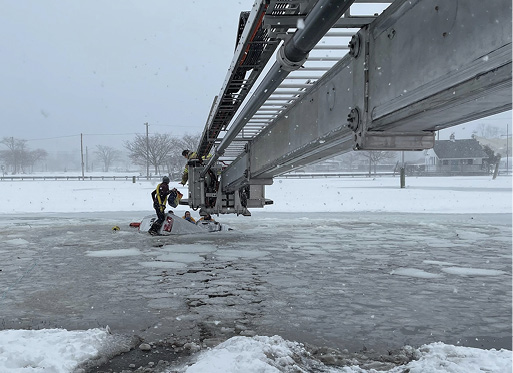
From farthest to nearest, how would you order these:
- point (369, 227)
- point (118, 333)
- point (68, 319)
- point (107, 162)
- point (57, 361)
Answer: point (107, 162) → point (369, 227) → point (68, 319) → point (118, 333) → point (57, 361)

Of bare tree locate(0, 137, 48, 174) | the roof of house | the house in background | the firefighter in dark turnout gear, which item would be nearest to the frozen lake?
the firefighter in dark turnout gear

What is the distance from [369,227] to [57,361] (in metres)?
10.1

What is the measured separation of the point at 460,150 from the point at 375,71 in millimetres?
74662

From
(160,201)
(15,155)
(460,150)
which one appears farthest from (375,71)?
(15,155)

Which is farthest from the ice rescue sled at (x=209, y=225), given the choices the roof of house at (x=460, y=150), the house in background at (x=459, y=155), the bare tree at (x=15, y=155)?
the bare tree at (x=15, y=155)

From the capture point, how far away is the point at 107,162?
132125 millimetres

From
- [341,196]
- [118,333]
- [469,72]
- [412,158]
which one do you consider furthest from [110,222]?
[412,158]

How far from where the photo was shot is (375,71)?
4090mm

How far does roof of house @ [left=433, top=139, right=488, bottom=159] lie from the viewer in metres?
70.0

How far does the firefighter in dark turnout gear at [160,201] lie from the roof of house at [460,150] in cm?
6706

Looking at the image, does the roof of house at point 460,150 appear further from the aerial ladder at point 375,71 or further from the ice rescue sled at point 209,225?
the aerial ladder at point 375,71

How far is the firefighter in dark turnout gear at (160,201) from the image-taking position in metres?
10.6

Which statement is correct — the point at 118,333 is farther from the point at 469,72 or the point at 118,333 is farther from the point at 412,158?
the point at 412,158

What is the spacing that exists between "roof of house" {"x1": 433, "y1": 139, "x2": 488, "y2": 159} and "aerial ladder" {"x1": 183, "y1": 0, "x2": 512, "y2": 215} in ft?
231
